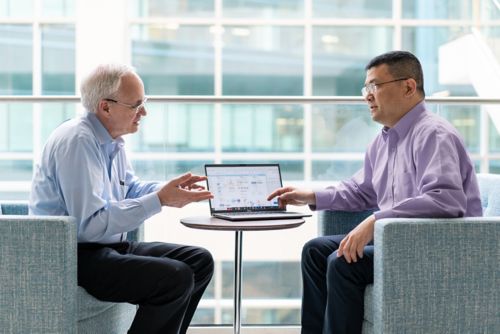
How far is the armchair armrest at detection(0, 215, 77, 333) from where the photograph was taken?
7.07 ft

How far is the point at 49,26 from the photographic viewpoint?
32.7ft

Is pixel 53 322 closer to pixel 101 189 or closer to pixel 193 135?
pixel 101 189

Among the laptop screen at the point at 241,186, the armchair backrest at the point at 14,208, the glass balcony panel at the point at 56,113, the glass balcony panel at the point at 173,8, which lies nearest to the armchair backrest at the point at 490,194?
the laptop screen at the point at 241,186

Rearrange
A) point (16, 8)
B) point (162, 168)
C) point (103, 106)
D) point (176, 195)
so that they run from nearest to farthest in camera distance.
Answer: point (176, 195) → point (103, 106) → point (162, 168) → point (16, 8)

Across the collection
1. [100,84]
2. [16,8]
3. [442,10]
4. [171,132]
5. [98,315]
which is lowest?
[98,315]

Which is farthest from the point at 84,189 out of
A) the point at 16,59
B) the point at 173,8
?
the point at 173,8

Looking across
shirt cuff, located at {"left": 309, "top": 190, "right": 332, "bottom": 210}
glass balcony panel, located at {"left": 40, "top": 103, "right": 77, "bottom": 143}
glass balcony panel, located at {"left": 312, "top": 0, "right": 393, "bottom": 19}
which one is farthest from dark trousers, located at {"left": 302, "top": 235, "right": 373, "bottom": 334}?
glass balcony panel, located at {"left": 312, "top": 0, "right": 393, "bottom": 19}

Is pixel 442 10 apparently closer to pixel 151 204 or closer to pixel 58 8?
pixel 58 8

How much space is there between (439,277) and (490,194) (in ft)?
2.08

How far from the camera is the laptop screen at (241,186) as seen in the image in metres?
2.69

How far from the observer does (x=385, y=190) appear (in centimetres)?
262


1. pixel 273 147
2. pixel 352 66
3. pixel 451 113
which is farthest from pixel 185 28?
pixel 451 113

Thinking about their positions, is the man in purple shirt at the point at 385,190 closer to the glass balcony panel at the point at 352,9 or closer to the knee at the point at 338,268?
the knee at the point at 338,268

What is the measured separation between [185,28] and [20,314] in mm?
8906
